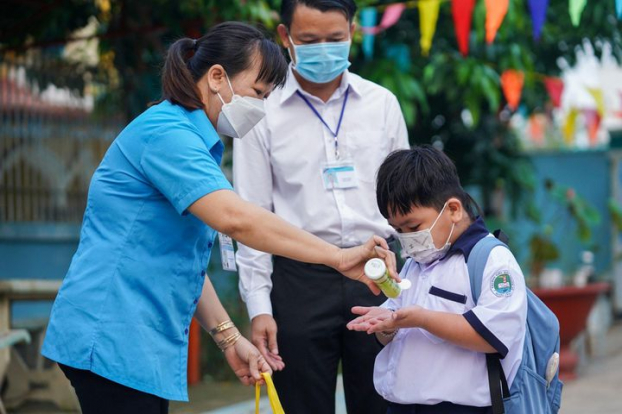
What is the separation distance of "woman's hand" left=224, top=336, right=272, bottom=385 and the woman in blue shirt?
0.32 meters

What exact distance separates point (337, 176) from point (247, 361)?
0.71m

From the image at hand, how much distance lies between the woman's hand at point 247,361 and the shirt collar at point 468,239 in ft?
1.98

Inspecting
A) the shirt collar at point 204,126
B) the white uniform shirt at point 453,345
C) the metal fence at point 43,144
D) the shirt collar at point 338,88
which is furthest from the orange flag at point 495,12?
the metal fence at point 43,144

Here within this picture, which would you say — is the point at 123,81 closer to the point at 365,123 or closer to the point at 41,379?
the point at 41,379

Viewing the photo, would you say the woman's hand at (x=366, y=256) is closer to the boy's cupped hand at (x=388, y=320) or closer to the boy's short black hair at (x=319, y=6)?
the boy's cupped hand at (x=388, y=320)

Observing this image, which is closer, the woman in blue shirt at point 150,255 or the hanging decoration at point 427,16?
the woman in blue shirt at point 150,255

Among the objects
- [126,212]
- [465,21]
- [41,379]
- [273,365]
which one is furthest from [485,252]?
[41,379]

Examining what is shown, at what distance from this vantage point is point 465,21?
514cm

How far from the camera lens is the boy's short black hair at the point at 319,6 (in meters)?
3.25

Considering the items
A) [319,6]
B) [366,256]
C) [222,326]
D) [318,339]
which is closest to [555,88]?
[319,6]

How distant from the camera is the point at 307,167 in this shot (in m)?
3.24

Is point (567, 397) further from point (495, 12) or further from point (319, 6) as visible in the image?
point (319, 6)

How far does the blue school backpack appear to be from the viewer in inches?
105

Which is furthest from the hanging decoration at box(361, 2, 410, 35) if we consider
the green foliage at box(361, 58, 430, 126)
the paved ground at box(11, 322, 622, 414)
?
the paved ground at box(11, 322, 622, 414)
